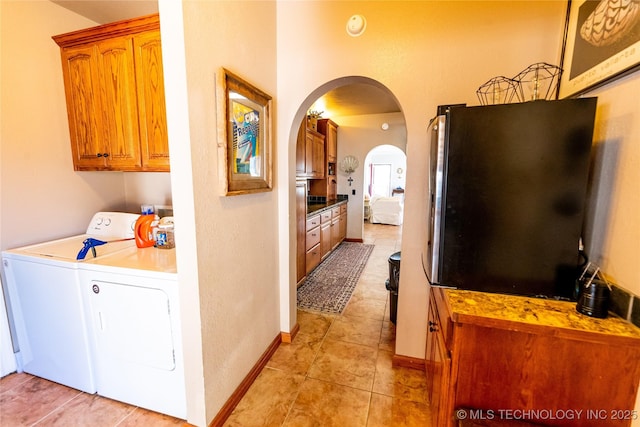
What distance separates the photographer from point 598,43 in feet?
3.80

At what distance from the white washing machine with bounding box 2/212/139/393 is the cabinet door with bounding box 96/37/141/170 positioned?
0.65 metres

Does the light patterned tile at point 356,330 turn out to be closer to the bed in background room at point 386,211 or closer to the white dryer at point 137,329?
the white dryer at point 137,329

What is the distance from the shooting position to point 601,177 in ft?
3.68

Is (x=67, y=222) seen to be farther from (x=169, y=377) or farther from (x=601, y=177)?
(x=601, y=177)

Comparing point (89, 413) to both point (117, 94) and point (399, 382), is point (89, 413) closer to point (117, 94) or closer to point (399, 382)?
point (399, 382)

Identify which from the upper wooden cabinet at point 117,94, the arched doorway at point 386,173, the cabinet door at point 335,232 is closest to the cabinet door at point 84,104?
the upper wooden cabinet at point 117,94

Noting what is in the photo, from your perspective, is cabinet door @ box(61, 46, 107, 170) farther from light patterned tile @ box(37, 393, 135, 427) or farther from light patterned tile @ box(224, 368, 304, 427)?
light patterned tile @ box(224, 368, 304, 427)

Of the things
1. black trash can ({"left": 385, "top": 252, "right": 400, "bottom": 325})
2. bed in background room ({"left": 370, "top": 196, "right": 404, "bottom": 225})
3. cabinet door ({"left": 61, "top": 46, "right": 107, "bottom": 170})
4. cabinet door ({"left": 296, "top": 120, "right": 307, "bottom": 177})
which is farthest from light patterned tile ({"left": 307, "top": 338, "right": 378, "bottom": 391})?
bed in background room ({"left": 370, "top": 196, "right": 404, "bottom": 225})

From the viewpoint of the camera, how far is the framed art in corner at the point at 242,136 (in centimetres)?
139

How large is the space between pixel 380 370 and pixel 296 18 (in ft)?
9.01

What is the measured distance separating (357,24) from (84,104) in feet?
7.01

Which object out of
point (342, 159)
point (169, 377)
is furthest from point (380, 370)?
point (342, 159)

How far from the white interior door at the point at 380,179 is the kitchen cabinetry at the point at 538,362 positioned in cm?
1187

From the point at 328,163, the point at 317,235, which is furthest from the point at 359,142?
the point at 317,235
